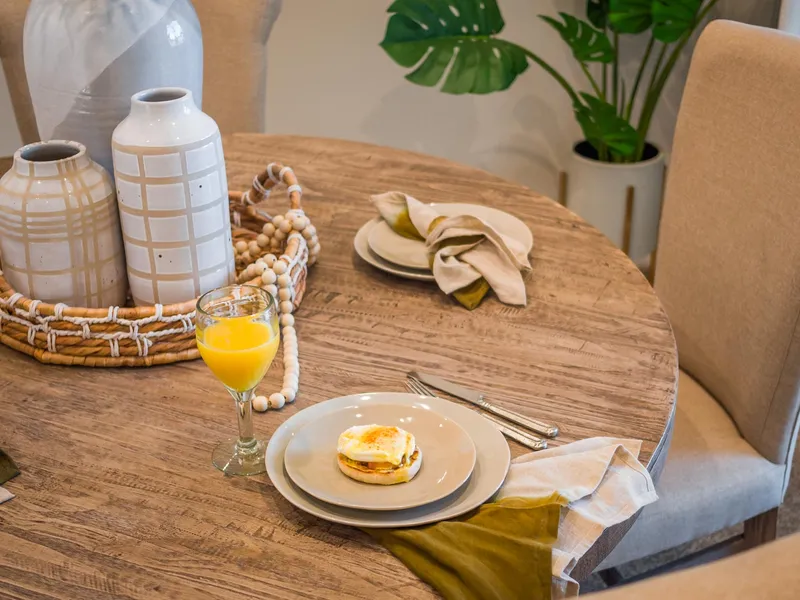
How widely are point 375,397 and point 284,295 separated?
238 millimetres

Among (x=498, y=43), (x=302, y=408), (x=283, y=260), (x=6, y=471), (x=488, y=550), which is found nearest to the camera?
(x=488, y=550)

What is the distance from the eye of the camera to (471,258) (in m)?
1.22

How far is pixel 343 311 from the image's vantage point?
1182 millimetres

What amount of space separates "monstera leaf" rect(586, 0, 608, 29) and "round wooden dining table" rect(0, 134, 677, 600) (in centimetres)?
154

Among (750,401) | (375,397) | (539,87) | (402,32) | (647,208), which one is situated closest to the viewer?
(375,397)

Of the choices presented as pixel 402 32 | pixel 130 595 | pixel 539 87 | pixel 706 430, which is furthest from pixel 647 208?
pixel 130 595

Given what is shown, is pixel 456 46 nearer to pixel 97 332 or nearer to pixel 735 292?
pixel 735 292

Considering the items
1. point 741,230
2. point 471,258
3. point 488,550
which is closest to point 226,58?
point 471,258

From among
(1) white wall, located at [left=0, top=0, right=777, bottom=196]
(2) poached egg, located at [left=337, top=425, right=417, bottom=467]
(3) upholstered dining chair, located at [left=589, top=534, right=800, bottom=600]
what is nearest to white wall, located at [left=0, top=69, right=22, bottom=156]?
(1) white wall, located at [left=0, top=0, right=777, bottom=196]

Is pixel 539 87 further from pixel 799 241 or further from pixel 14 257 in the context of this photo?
pixel 14 257

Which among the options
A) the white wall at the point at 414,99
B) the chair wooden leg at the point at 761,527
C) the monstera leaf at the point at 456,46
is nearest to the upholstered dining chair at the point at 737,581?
the chair wooden leg at the point at 761,527

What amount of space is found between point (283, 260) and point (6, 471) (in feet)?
1.38

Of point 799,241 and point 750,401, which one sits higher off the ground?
point 799,241

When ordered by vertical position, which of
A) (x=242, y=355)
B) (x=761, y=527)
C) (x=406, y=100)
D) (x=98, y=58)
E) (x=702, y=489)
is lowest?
(x=761, y=527)
